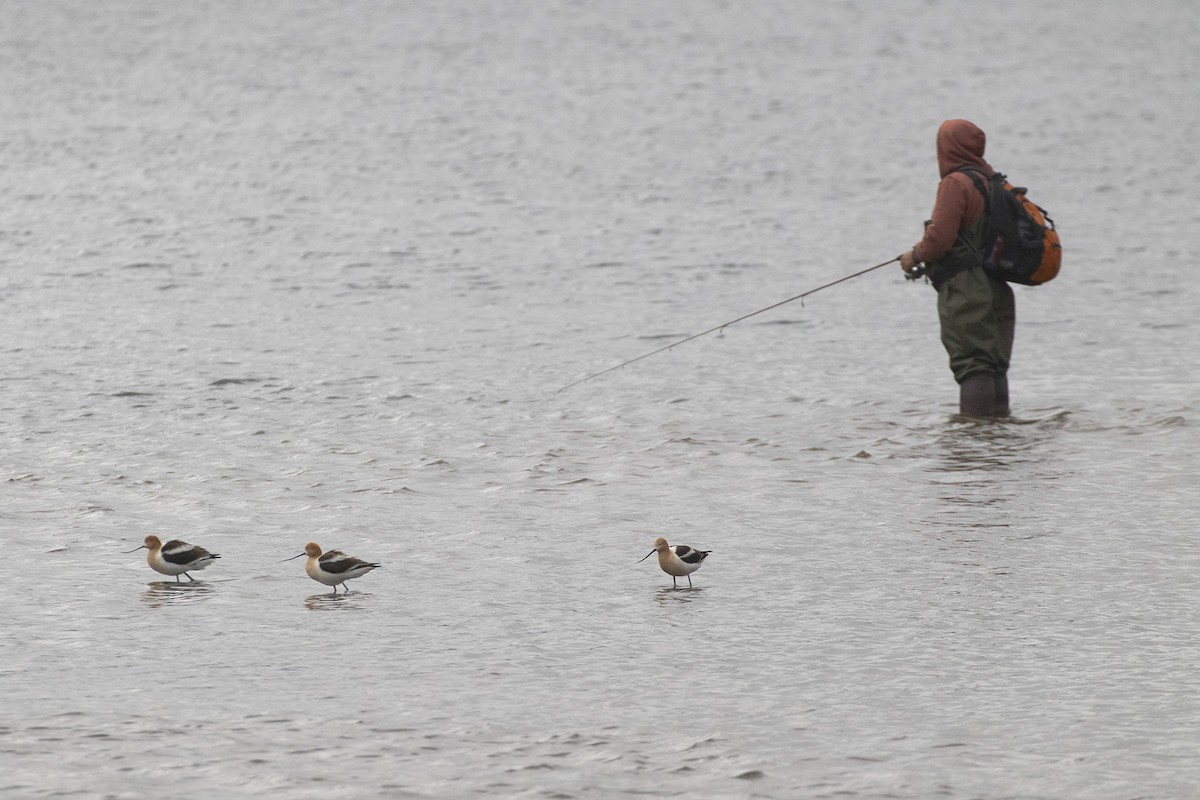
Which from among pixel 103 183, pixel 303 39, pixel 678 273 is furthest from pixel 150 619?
pixel 303 39

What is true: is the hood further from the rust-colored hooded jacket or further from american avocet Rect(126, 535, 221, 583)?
american avocet Rect(126, 535, 221, 583)

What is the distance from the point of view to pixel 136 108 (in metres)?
34.4

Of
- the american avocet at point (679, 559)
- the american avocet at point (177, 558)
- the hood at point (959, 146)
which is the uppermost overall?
the hood at point (959, 146)

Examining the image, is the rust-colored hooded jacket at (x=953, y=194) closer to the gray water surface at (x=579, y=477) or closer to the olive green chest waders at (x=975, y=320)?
the olive green chest waders at (x=975, y=320)

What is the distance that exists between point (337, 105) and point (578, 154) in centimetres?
763

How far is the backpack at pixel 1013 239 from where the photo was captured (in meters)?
12.0

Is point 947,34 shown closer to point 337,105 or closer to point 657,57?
point 657,57

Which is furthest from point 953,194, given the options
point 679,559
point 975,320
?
point 679,559

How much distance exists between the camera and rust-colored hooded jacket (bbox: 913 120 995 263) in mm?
11938

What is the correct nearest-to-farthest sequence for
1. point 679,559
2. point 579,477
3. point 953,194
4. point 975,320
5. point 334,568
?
point 334,568 → point 679,559 → point 579,477 → point 953,194 → point 975,320

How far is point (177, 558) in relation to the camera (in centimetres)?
882

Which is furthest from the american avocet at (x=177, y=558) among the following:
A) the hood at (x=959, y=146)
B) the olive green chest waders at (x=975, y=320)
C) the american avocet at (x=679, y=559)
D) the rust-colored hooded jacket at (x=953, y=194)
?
the hood at (x=959, y=146)

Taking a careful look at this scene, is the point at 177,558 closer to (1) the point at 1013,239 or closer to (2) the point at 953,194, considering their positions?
(2) the point at 953,194

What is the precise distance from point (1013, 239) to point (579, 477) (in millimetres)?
3148
